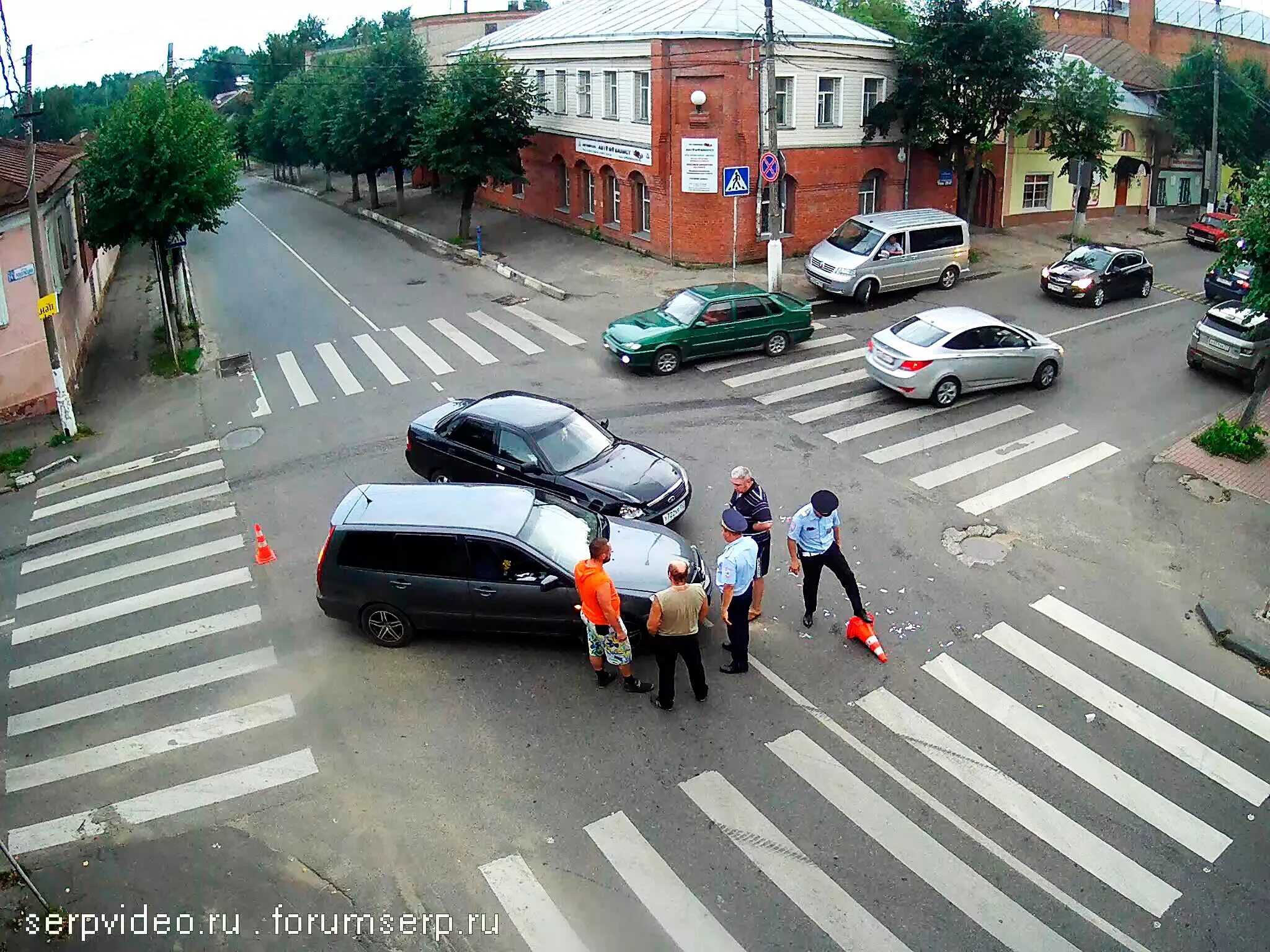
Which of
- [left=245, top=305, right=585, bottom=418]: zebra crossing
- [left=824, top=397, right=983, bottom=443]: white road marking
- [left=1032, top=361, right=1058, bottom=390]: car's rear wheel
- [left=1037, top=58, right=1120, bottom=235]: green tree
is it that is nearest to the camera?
[left=824, top=397, right=983, bottom=443]: white road marking

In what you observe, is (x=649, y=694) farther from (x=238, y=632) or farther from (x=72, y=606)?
(x=72, y=606)

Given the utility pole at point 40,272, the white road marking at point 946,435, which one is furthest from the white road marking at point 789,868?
the utility pole at point 40,272

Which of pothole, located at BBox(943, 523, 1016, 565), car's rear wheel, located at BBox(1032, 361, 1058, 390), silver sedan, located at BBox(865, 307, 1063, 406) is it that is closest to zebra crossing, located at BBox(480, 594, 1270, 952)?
pothole, located at BBox(943, 523, 1016, 565)

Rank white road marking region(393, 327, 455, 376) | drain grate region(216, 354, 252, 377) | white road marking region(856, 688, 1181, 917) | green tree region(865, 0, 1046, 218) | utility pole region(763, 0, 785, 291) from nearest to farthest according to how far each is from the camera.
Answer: white road marking region(856, 688, 1181, 917)
white road marking region(393, 327, 455, 376)
drain grate region(216, 354, 252, 377)
utility pole region(763, 0, 785, 291)
green tree region(865, 0, 1046, 218)

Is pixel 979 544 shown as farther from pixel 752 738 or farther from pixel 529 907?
pixel 529 907

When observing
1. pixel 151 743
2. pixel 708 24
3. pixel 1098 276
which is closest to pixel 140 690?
pixel 151 743

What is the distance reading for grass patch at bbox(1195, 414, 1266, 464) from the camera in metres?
15.0

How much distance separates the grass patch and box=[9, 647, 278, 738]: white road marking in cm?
1417

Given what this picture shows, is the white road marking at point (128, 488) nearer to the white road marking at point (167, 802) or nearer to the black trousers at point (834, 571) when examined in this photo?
the white road marking at point (167, 802)

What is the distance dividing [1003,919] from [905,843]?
0.90 meters

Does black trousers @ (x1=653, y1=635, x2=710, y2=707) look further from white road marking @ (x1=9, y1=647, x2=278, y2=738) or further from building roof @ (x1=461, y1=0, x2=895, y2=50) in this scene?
building roof @ (x1=461, y1=0, x2=895, y2=50)

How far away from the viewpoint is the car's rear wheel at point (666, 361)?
18891 mm

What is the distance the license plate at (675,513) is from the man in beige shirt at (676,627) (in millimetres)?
3405

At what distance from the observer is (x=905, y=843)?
7645 mm
